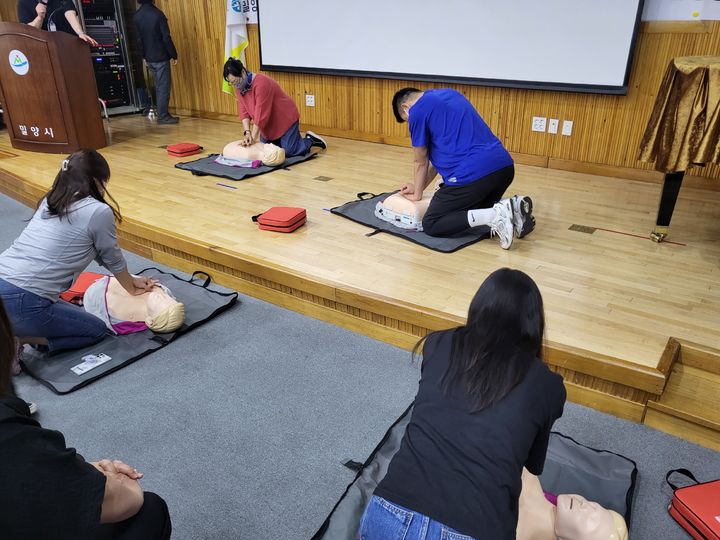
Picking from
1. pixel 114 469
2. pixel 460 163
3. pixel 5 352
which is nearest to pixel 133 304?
pixel 114 469

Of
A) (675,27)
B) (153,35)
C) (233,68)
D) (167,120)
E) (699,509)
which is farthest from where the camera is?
(167,120)

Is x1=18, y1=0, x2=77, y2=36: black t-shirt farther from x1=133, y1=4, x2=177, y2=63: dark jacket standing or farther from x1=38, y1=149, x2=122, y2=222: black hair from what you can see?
x1=38, y1=149, x2=122, y2=222: black hair

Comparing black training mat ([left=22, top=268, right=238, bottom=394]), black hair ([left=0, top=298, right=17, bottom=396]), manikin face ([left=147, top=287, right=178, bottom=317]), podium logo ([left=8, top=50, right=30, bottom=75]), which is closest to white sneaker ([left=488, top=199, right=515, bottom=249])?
black training mat ([left=22, top=268, right=238, bottom=394])

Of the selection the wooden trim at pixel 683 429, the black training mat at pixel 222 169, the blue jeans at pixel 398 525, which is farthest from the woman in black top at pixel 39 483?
the black training mat at pixel 222 169

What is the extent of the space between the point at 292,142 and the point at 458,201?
2208 millimetres

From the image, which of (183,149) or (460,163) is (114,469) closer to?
(460,163)

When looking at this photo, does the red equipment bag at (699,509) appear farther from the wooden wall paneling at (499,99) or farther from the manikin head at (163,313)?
the wooden wall paneling at (499,99)

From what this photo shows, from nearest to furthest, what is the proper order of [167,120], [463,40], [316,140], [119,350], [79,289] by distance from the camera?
1. [119,350]
2. [79,289]
3. [463,40]
4. [316,140]
5. [167,120]

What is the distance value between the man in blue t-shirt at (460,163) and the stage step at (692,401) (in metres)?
1.13

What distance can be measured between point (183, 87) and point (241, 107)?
253 centimetres

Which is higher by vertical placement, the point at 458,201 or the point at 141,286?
the point at 458,201

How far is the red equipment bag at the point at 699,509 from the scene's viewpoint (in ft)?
4.88

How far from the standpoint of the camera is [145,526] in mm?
1272

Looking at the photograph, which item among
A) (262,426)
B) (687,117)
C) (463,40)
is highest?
(463,40)
